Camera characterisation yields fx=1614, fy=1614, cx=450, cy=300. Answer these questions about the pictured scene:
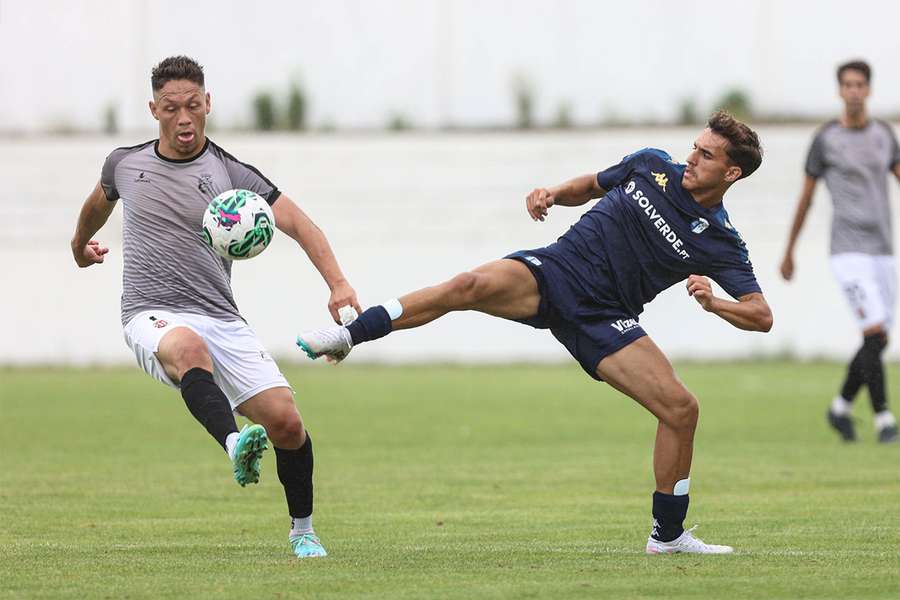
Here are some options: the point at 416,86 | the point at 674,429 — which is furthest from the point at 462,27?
the point at 674,429

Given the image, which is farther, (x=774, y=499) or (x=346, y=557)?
(x=774, y=499)

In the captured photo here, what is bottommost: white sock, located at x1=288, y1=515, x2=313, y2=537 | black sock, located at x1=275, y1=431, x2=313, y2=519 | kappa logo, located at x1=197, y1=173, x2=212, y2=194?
white sock, located at x1=288, y1=515, x2=313, y2=537

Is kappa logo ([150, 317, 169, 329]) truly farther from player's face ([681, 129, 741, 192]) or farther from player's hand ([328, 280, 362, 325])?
player's face ([681, 129, 741, 192])

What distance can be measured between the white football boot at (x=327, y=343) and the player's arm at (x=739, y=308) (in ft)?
5.50

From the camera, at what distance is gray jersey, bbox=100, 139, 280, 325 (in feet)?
26.9

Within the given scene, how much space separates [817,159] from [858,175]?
401 mm

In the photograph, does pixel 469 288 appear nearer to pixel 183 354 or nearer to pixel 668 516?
pixel 183 354

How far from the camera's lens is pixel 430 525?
9.58m

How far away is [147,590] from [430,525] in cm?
298

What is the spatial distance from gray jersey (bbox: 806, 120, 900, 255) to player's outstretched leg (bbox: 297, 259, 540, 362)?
7258 millimetres

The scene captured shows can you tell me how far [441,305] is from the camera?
26.2 feet

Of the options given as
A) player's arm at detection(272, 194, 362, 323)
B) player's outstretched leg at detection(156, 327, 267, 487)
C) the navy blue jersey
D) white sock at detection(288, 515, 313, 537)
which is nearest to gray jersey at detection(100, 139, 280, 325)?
player's arm at detection(272, 194, 362, 323)

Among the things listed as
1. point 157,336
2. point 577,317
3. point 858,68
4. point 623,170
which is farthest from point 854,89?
point 157,336

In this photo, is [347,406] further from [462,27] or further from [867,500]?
[462,27]
